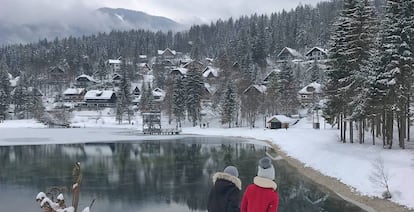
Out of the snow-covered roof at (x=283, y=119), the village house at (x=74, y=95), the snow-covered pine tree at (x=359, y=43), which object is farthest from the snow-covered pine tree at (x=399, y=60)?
the village house at (x=74, y=95)

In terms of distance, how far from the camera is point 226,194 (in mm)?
7281

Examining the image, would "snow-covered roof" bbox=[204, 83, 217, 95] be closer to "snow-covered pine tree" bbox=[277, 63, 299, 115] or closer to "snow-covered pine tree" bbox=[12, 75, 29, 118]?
"snow-covered pine tree" bbox=[277, 63, 299, 115]

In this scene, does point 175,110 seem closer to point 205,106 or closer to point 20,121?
point 205,106

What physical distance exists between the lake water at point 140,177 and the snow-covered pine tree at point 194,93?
29.6 m

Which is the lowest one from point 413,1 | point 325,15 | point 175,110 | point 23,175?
point 23,175

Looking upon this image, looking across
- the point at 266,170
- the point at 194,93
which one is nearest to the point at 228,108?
the point at 194,93

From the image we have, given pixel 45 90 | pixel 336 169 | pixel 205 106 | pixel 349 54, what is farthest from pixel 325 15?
pixel 336 169

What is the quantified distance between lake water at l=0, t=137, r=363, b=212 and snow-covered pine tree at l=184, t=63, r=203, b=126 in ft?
97.2

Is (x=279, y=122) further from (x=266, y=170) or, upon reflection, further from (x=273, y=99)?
(x=266, y=170)

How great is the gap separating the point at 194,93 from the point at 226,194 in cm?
7617

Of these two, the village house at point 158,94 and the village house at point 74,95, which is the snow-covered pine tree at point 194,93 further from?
the village house at point 74,95

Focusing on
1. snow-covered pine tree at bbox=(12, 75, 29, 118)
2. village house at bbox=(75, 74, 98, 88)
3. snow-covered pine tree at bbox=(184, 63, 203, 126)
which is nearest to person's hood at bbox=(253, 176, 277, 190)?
snow-covered pine tree at bbox=(184, 63, 203, 126)

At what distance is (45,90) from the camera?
129625mm

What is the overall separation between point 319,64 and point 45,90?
78555 mm
